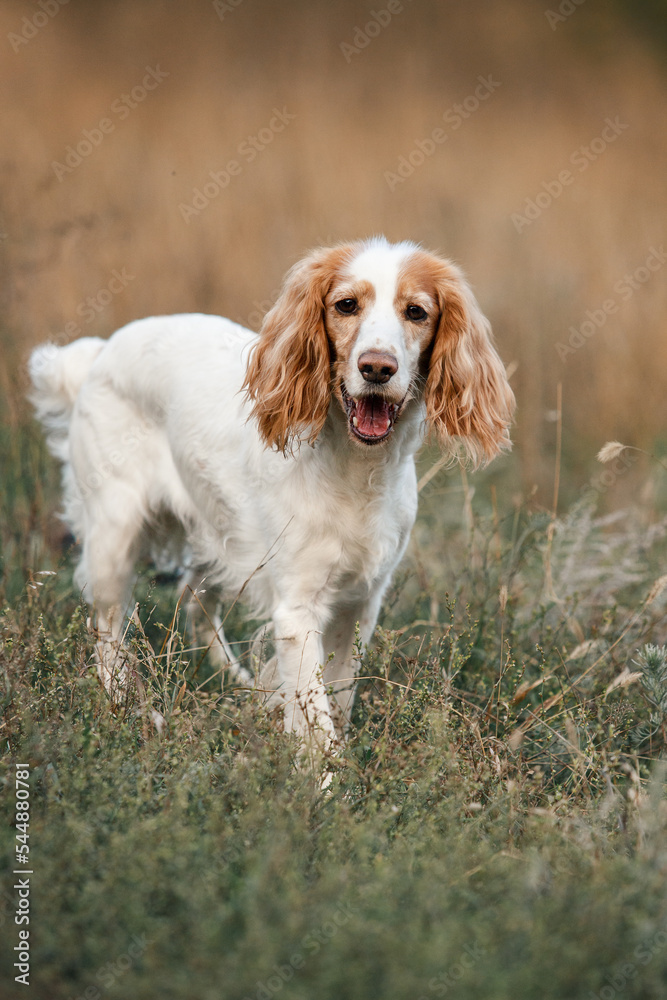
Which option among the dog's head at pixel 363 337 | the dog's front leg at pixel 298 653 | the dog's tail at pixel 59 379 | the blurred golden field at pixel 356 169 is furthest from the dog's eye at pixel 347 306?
the blurred golden field at pixel 356 169

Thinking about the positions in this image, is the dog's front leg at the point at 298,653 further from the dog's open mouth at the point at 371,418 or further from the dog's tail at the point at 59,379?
the dog's tail at the point at 59,379

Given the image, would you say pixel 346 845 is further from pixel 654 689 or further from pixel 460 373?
pixel 460 373

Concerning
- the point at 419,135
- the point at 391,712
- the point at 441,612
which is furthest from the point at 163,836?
the point at 419,135

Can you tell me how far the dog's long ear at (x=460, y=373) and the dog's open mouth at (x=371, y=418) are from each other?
0.23m

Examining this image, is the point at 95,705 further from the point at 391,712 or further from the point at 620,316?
the point at 620,316

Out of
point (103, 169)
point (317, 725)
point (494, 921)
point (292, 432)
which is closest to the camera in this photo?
point (494, 921)

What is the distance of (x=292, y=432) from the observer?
2.86m

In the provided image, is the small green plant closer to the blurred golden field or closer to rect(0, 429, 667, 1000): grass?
rect(0, 429, 667, 1000): grass

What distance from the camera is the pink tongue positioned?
2732 millimetres

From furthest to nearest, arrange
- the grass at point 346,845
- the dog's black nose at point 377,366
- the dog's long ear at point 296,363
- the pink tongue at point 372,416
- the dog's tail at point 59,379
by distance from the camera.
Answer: the dog's tail at point 59,379 → the dog's long ear at point 296,363 → the pink tongue at point 372,416 → the dog's black nose at point 377,366 → the grass at point 346,845

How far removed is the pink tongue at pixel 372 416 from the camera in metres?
2.73

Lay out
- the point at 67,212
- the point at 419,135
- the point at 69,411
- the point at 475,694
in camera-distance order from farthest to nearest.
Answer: the point at 419,135
the point at 67,212
the point at 69,411
the point at 475,694

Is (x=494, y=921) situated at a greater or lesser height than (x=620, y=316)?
lesser

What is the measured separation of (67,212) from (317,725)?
406 centimetres
